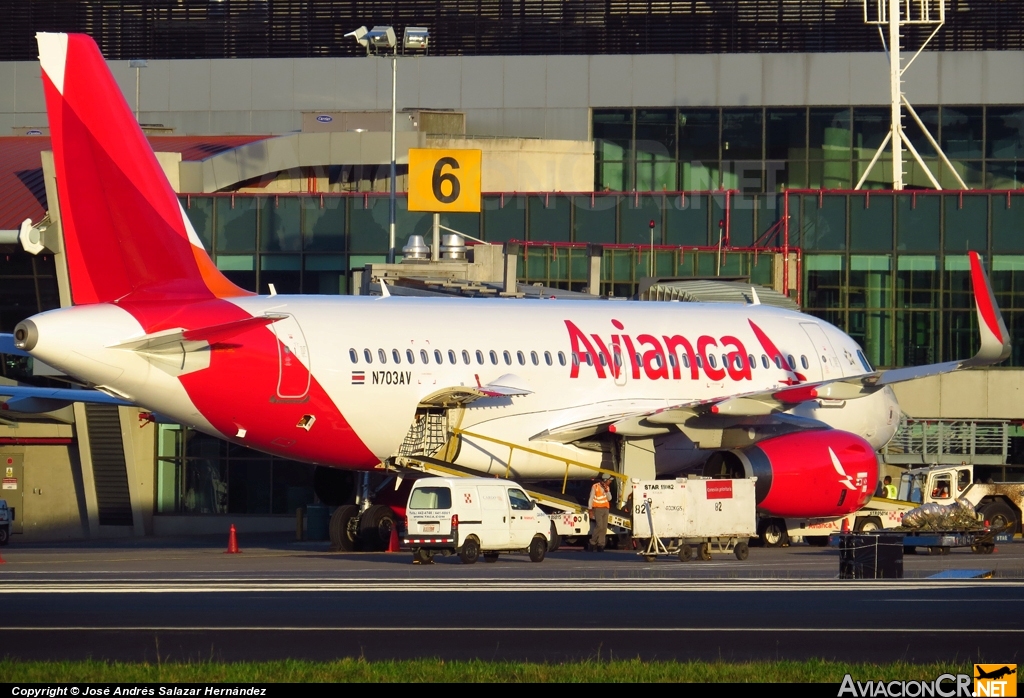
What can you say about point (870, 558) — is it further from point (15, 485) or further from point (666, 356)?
point (15, 485)

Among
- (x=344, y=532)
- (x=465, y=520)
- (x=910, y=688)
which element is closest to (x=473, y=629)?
(x=910, y=688)

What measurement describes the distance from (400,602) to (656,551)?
9.67m

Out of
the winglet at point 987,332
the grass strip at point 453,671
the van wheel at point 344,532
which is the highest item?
the winglet at point 987,332

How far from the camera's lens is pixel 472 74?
6153cm

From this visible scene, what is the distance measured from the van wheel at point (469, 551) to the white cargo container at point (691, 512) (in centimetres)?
273

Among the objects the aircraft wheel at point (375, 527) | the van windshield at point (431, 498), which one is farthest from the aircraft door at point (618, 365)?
the van windshield at point (431, 498)

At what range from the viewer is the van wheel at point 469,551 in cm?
2498

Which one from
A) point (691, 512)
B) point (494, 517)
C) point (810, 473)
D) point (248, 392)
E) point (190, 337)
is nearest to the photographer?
point (190, 337)

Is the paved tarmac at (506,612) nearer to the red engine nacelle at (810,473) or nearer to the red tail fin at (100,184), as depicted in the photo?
the red engine nacelle at (810,473)

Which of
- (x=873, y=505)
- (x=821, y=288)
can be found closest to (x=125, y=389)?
(x=873, y=505)

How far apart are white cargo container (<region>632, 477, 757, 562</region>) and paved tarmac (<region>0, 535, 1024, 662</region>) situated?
1077mm

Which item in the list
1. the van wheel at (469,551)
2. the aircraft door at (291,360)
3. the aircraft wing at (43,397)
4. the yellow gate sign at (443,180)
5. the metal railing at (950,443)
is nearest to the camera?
→ the van wheel at (469,551)

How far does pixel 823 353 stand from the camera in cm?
3356

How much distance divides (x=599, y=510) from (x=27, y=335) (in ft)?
33.7
